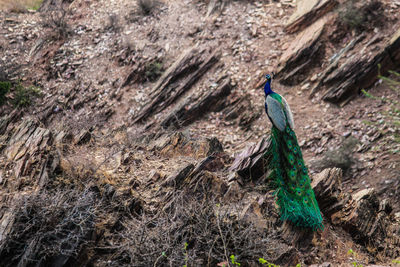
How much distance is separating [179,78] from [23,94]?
497 centimetres

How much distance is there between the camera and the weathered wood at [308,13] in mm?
10547

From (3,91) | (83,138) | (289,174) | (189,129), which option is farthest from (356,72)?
(3,91)

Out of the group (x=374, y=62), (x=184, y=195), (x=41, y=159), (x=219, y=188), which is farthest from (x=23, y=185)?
(x=374, y=62)

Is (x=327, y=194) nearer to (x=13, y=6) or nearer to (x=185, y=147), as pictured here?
(x=185, y=147)

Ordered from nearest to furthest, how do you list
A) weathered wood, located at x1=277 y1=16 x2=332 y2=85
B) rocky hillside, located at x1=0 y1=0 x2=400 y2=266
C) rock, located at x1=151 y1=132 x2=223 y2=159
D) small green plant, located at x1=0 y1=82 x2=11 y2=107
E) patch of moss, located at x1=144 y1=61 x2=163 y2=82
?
rocky hillside, located at x1=0 y1=0 x2=400 y2=266 < rock, located at x1=151 y1=132 x2=223 y2=159 < weathered wood, located at x1=277 y1=16 x2=332 y2=85 < small green plant, located at x1=0 y1=82 x2=11 y2=107 < patch of moss, located at x1=144 y1=61 x2=163 y2=82

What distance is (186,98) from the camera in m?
10.2

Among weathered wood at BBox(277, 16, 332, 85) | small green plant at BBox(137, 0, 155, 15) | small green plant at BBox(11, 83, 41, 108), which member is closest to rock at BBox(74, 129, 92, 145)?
small green plant at BBox(11, 83, 41, 108)

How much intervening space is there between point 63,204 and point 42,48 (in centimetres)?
1026

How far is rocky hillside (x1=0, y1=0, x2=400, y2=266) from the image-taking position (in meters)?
3.94

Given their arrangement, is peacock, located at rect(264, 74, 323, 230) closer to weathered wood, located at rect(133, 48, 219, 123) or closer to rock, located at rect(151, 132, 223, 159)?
rock, located at rect(151, 132, 223, 159)

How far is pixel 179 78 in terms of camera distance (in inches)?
419

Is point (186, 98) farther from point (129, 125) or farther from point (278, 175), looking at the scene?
point (278, 175)

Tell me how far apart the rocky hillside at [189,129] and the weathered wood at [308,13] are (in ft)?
0.13

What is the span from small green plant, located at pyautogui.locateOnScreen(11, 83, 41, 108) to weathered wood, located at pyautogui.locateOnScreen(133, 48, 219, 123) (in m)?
3.59
